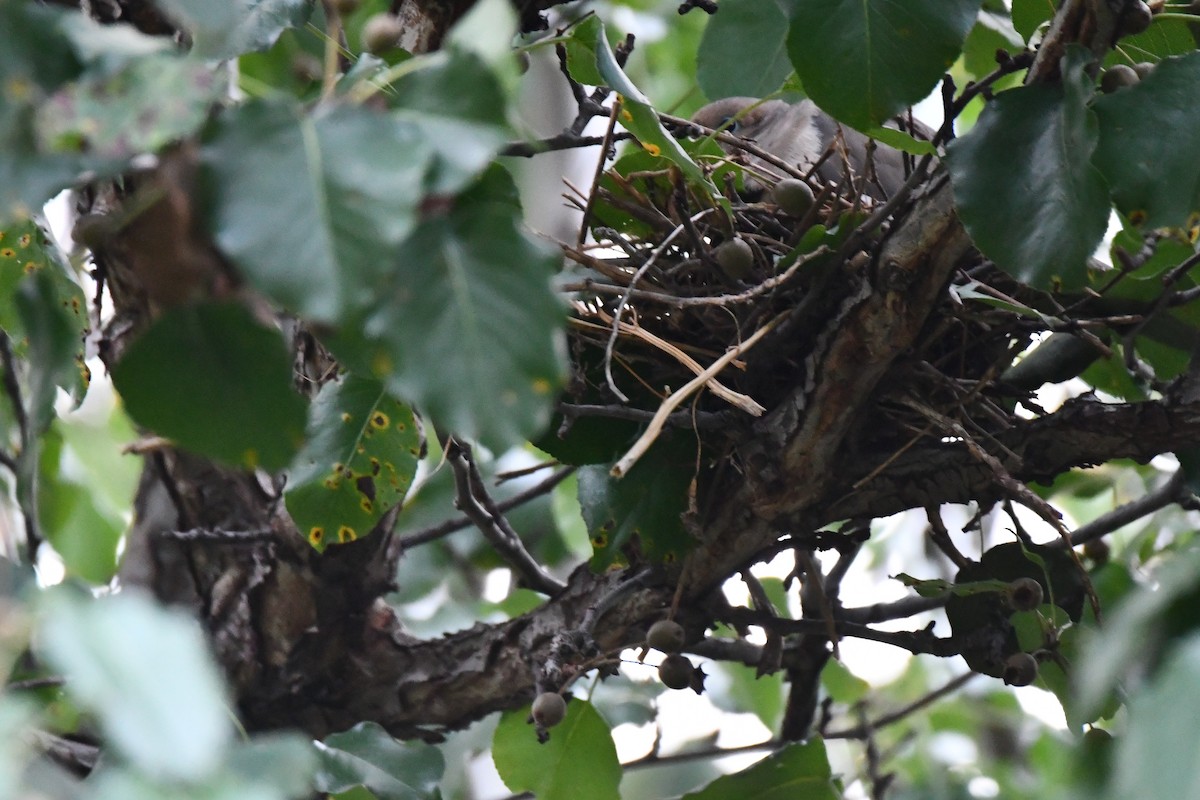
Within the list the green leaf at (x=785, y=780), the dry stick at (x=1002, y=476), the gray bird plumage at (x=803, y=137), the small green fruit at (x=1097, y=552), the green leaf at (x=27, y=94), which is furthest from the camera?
the gray bird plumage at (x=803, y=137)

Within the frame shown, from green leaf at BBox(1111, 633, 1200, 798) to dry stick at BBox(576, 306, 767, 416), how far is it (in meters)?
0.56

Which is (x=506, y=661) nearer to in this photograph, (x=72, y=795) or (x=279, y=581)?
(x=279, y=581)

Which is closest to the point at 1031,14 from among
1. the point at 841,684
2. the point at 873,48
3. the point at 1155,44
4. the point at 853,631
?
the point at 1155,44

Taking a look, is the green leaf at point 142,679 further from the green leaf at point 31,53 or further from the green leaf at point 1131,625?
the green leaf at point 1131,625

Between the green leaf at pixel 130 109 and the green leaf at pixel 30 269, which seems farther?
the green leaf at pixel 30 269

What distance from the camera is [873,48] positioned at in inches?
34.2

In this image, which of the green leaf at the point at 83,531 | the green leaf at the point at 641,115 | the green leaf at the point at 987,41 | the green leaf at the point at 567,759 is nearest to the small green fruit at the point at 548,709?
the green leaf at the point at 567,759

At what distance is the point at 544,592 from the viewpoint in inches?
56.4

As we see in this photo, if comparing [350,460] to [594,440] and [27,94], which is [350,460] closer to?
[594,440]

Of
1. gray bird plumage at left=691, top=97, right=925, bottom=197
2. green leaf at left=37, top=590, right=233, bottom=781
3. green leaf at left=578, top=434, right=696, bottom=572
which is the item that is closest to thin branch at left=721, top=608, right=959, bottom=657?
green leaf at left=578, top=434, right=696, bottom=572

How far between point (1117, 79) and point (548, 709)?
2.37 ft

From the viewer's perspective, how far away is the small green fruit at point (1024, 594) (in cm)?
103

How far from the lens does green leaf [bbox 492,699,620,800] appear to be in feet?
4.20

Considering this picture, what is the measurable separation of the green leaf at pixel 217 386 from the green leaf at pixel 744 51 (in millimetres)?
954
